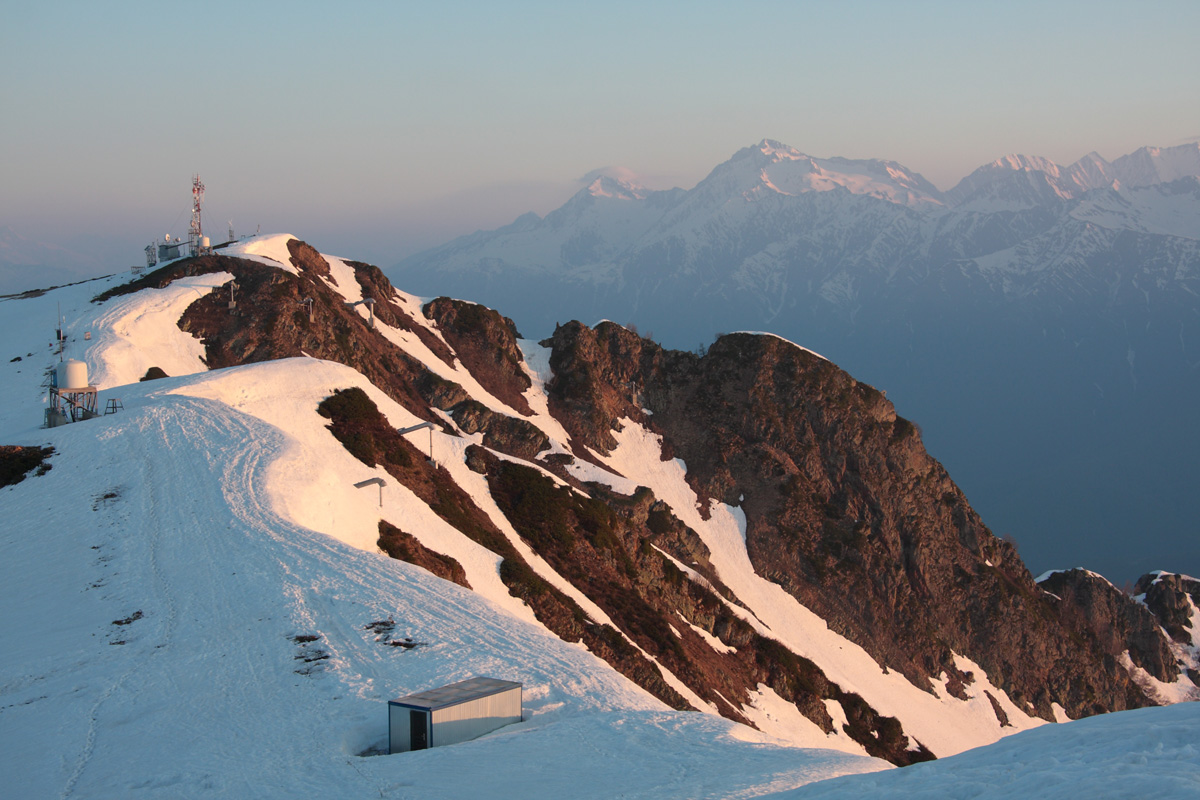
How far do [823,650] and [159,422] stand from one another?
61.4 meters

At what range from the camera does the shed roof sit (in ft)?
88.4

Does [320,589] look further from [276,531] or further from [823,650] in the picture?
[823,650]

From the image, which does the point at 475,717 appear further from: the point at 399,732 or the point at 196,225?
the point at 196,225

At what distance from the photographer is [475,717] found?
27.9 meters

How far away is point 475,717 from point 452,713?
103 centimetres

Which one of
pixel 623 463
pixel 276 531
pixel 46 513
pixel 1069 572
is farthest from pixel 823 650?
pixel 46 513

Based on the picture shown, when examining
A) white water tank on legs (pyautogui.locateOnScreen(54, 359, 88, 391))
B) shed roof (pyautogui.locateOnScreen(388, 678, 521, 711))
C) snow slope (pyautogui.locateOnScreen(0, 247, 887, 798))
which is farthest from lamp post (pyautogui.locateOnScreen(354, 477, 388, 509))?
shed roof (pyautogui.locateOnScreen(388, 678, 521, 711))

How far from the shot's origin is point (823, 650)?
83875 millimetres

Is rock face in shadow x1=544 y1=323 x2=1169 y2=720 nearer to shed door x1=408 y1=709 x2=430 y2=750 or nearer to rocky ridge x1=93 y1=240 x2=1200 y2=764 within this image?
rocky ridge x1=93 y1=240 x2=1200 y2=764

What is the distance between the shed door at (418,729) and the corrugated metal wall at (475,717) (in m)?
0.26

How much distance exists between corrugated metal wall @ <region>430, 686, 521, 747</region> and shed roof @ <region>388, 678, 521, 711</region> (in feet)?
0.54

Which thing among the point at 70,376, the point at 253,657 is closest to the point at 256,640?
the point at 253,657

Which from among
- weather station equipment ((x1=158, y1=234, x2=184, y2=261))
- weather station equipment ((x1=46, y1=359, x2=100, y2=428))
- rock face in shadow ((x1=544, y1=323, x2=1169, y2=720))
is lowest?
rock face in shadow ((x1=544, y1=323, x2=1169, y2=720))

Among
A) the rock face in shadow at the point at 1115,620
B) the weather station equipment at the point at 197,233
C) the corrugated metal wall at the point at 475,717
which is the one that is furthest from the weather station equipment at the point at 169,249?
the rock face in shadow at the point at 1115,620
